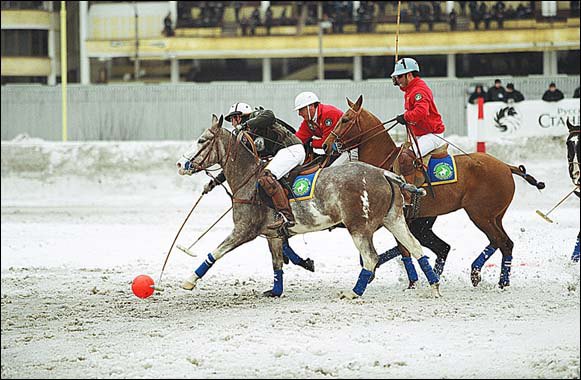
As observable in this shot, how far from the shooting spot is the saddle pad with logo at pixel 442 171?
14.5 meters

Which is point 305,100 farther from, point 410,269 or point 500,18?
point 500,18

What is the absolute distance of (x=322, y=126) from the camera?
14703mm

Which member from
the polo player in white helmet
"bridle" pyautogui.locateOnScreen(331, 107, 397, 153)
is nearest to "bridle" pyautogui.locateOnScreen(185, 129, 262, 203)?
"bridle" pyautogui.locateOnScreen(331, 107, 397, 153)

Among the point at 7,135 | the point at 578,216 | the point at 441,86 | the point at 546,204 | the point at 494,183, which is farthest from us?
the point at 7,135

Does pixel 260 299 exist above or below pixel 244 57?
below

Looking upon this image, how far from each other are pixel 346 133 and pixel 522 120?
775 inches

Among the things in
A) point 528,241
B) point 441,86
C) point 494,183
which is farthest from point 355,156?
point 441,86

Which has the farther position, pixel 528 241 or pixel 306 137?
pixel 528 241

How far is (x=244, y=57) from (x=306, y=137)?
116 feet

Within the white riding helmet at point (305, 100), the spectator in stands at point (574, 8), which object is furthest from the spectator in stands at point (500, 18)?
the white riding helmet at point (305, 100)

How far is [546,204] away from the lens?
91.0 ft

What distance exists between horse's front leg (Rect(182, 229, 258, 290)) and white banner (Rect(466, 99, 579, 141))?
65.7ft

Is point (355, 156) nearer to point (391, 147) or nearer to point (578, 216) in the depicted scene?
point (391, 147)

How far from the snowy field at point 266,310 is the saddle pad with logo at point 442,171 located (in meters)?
1.48
